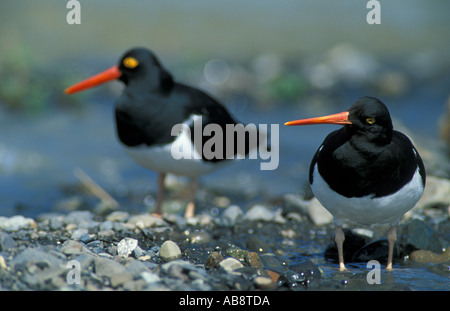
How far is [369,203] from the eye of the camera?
13.6 ft

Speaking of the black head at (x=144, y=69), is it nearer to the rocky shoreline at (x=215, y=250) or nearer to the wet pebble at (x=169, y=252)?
the rocky shoreline at (x=215, y=250)

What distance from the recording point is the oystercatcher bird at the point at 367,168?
13.4 feet

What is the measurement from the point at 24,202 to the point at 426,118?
5.93 meters

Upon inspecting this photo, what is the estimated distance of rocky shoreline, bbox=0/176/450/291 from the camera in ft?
12.6

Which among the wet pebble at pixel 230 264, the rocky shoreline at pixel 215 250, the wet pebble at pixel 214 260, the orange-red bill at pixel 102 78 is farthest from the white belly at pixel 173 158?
the wet pebble at pixel 230 264

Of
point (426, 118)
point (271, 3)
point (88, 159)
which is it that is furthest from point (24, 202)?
point (271, 3)

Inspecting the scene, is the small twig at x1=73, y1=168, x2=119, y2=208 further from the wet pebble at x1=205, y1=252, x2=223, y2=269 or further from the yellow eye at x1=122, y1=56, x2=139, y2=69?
the wet pebble at x1=205, y1=252, x2=223, y2=269

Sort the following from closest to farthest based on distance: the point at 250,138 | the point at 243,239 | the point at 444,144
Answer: the point at 243,239 < the point at 250,138 < the point at 444,144

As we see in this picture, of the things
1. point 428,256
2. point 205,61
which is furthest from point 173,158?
point 205,61

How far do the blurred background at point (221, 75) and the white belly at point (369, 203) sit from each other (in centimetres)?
181

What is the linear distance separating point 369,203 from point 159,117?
202 centimetres

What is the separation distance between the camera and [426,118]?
9930 mm

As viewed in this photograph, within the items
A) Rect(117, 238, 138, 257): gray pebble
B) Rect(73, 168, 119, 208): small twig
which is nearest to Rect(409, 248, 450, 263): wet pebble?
Rect(117, 238, 138, 257): gray pebble
